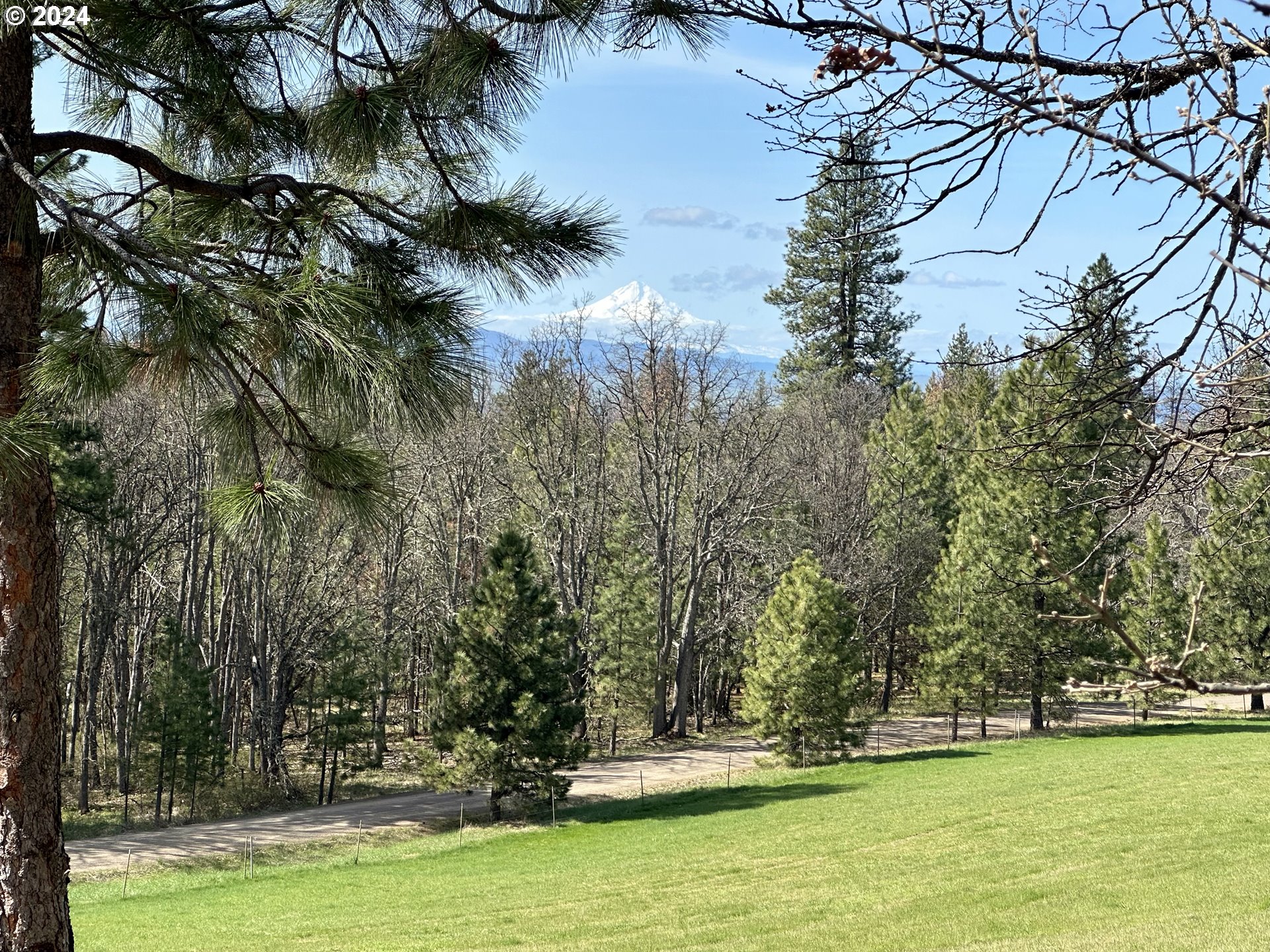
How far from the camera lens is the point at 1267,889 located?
11008 mm

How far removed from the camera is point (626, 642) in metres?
31.3

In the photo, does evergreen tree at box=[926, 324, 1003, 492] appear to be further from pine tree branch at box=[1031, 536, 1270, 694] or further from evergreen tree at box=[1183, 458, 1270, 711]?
pine tree branch at box=[1031, 536, 1270, 694]

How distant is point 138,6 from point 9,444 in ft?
7.21

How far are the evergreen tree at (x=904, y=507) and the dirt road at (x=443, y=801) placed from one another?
3788 millimetres

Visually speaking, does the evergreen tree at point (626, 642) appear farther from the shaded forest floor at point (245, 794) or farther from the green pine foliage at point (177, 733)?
the green pine foliage at point (177, 733)

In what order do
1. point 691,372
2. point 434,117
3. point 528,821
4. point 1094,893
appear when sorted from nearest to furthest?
point 434,117
point 1094,893
point 528,821
point 691,372

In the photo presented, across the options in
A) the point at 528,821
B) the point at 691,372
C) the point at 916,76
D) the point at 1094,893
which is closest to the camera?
the point at 916,76

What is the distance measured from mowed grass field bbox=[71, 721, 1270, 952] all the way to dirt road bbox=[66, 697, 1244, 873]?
175 cm

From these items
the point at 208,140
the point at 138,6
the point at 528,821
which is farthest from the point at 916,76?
the point at 528,821

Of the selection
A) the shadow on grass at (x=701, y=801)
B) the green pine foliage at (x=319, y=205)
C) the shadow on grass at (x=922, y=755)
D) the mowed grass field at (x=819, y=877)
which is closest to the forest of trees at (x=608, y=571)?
the shadow on grass at (x=922, y=755)

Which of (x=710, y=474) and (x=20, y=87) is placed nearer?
(x=20, y=87)

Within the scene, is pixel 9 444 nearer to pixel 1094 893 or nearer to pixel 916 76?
pixel 916 76

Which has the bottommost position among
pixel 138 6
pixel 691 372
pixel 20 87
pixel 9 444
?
pixel 9 444

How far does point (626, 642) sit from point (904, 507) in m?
10.6
